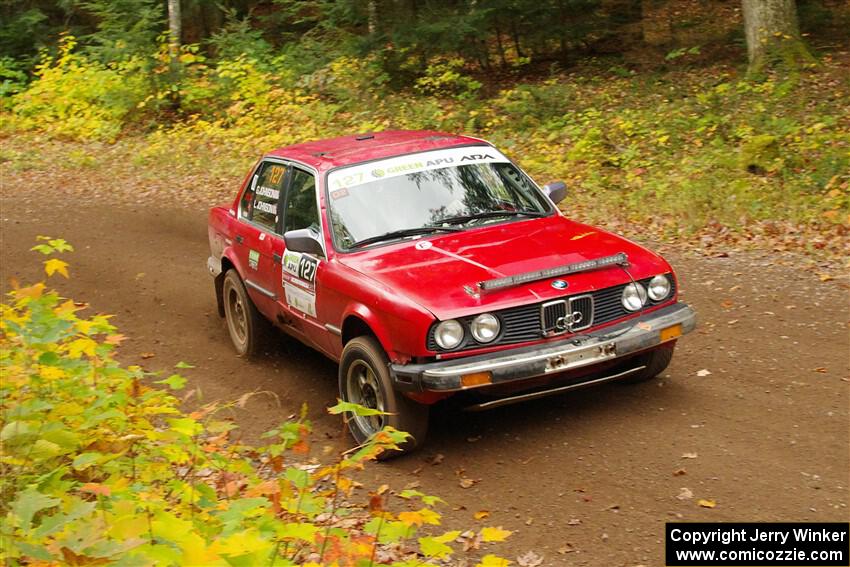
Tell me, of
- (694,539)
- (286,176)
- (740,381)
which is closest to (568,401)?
(740,381)

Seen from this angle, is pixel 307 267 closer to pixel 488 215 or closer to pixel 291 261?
pixel 291 261

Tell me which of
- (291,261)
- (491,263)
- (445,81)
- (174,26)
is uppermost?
(174,26)

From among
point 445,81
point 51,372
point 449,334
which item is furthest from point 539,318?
point 445,81

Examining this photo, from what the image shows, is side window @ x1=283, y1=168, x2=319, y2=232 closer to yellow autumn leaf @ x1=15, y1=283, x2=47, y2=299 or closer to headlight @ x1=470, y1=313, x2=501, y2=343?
headlight @ x1=470, y1=313, x2=501, y2=343

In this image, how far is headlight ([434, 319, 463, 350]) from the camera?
18.5ft

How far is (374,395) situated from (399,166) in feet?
6.06

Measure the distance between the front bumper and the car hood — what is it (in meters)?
0.29

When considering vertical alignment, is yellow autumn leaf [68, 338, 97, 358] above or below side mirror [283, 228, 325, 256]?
above

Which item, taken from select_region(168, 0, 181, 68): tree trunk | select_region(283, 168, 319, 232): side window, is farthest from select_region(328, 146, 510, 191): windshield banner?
select_region(168, 0, 181, 68): tree trunk

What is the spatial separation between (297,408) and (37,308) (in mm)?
2554

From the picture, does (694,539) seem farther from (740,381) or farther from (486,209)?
(486,209)

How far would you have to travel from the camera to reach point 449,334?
18.6 ft

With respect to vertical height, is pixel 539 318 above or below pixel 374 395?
above

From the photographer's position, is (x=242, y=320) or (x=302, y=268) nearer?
(x=302, y=268)
